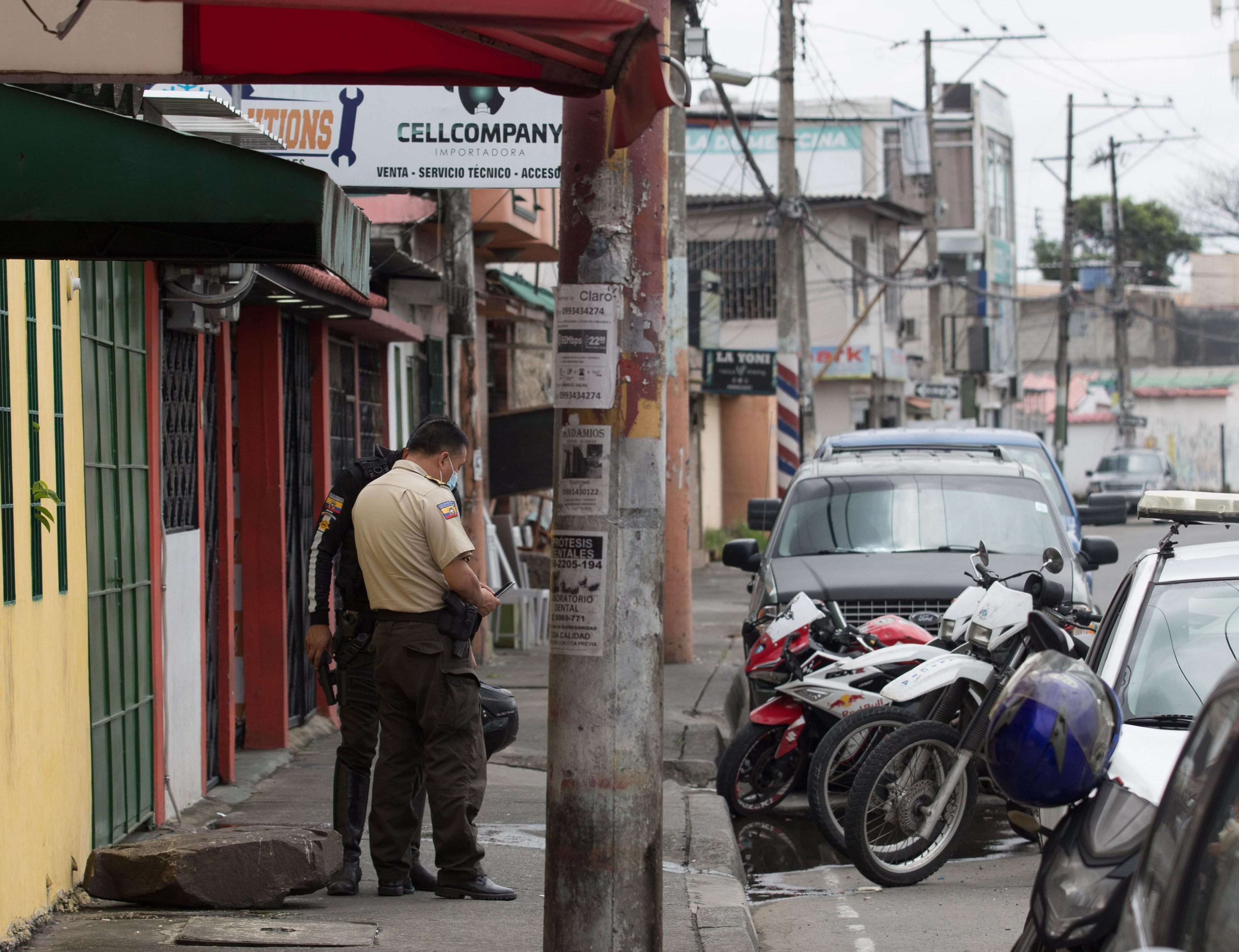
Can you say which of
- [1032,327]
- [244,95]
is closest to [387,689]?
[244,95]

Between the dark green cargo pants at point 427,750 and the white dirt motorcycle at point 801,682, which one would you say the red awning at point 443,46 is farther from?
the white dirt motorcycle at point 801,682

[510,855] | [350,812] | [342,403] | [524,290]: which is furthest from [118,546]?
[524,290]

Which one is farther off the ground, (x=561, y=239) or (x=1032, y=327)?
(x=1032, y=327)

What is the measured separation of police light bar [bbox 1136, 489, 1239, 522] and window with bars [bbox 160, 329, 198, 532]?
452 centimetres

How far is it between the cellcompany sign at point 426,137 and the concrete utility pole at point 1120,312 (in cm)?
4600

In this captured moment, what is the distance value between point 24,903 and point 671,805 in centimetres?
355

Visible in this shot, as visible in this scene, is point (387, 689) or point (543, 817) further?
point (543, 817)

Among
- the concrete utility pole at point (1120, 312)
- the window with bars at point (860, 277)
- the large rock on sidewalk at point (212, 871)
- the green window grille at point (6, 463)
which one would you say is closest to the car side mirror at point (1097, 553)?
the large rock on sidewalk at point (212, 871)

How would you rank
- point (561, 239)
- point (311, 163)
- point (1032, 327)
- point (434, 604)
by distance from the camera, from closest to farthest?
point (561, 239) → point (434, 604) → point (311, 163) → point (1032, 327)

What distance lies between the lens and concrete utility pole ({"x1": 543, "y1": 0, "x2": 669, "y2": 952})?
4.40 m

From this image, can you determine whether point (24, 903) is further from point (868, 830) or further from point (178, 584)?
point (868, 830)

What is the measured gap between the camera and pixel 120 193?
419 cm

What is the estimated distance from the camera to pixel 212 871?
19.6 feet

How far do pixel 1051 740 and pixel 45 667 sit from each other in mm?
3855
